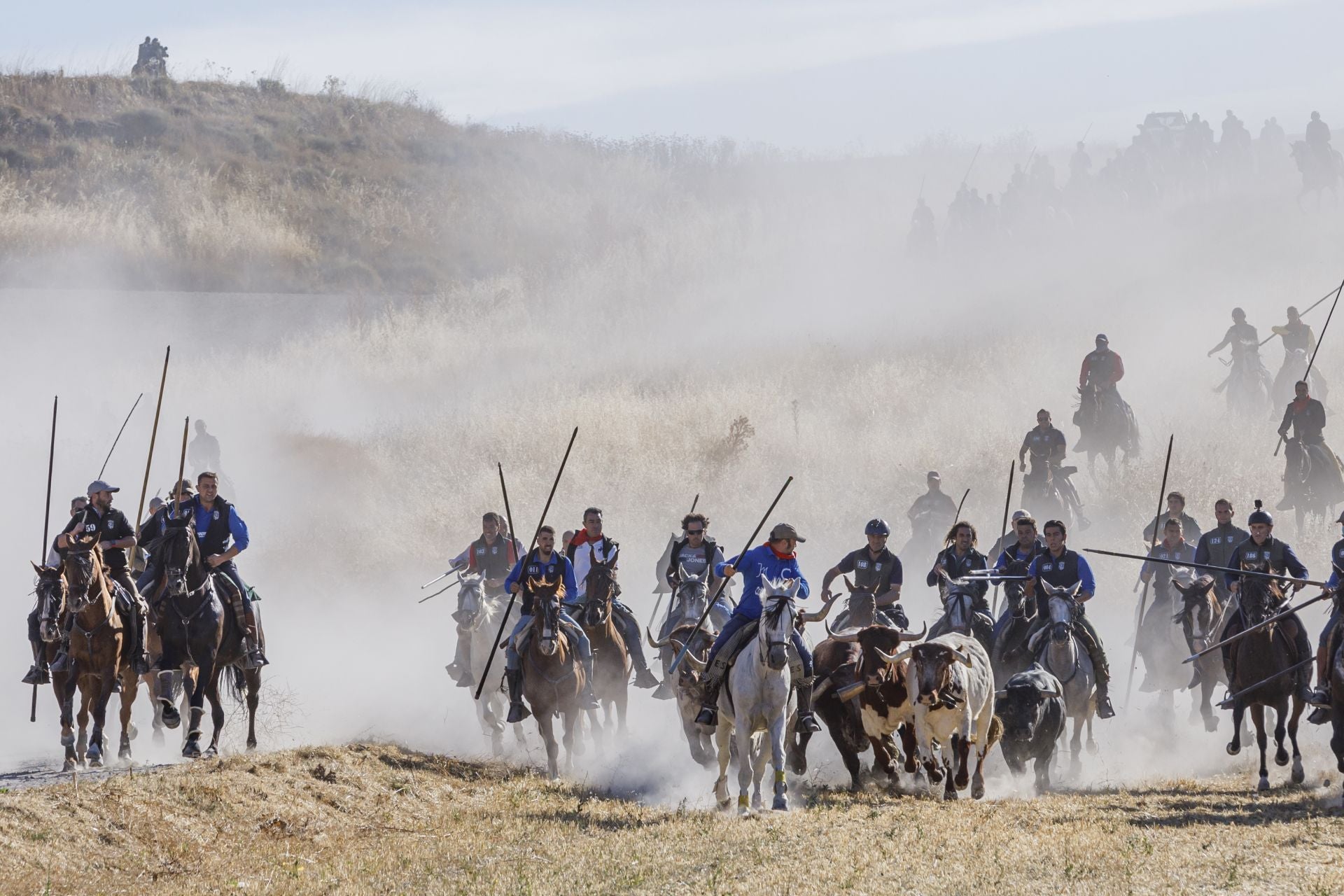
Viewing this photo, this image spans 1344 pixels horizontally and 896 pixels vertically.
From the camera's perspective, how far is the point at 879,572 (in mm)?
17375

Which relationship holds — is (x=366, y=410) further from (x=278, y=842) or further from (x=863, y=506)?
(x=278, y=842)

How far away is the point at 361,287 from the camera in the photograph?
189 ft

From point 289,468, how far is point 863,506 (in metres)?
14.6

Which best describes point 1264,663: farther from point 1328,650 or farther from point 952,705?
point 952,705

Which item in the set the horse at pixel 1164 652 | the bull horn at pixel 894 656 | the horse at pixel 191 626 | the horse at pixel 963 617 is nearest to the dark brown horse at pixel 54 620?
the horse at pixel 191 626

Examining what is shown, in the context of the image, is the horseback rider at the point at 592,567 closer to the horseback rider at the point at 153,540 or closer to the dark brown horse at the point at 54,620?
the horseback rider at the point at 153,540

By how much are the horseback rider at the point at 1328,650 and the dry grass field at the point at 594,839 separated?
89 centimetres

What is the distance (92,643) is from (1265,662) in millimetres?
11505

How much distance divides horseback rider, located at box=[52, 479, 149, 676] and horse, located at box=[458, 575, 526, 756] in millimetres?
3755

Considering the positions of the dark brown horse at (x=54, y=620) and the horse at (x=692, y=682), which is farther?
the dark brown horse at (x=54, y=620)

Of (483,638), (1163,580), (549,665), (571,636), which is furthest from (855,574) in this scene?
(1163,580)

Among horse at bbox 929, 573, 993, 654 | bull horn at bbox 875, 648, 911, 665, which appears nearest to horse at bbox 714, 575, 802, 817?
bull horn at bbox 875, 648, 911, 665

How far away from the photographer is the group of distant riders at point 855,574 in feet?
47.5

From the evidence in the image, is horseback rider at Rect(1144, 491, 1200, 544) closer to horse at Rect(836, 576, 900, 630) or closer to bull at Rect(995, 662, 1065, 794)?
horse at Rect(836, 576, 900, 630)
